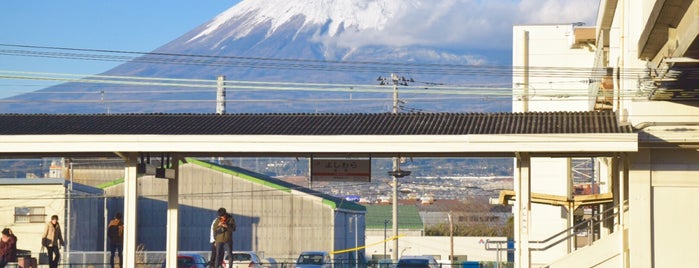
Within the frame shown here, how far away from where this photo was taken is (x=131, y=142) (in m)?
22.7

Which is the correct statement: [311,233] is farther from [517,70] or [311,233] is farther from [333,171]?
[333,171]

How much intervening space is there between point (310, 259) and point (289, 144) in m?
7.22

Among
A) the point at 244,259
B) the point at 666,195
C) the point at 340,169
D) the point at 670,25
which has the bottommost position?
the point at 244,259

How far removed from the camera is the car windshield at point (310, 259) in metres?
28.7

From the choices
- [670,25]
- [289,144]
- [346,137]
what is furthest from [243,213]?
[670,25]

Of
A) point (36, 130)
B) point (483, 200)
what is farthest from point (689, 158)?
point (483, 200)

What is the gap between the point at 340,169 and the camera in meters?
23.9

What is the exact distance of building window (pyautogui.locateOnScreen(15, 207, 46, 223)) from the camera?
159 feet

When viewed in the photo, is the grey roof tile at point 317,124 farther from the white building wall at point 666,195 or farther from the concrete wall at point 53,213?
the concrete wall at point 53,213

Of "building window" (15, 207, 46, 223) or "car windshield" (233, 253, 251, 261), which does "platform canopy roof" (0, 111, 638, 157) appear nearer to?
"car windshield" (233, 253, 251, 261)

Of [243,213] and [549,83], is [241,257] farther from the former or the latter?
[243,213]

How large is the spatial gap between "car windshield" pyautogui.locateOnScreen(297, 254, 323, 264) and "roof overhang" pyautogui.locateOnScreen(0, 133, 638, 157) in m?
6.13

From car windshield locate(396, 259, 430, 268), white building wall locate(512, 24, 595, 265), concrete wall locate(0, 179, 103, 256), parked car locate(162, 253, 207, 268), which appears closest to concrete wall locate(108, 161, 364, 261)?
concrete wall locate(0, 179, 103, 256)

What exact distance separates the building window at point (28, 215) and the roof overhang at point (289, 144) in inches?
1033
